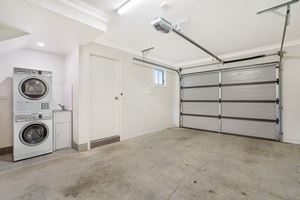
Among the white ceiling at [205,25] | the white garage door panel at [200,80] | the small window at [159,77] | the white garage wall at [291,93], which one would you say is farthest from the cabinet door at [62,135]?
the white garage wall at [291,93]

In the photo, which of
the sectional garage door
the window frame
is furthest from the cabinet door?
the sectional garage door

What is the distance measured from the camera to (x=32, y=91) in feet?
9.04

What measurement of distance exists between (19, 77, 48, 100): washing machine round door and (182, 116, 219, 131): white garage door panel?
4774mm

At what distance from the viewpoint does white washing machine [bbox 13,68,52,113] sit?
2.59 metres

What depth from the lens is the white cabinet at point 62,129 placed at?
3166mm

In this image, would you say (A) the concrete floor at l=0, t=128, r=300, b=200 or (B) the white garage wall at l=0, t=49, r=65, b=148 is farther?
(B) the white garage wall at l=0, t=49, r=65, b=148

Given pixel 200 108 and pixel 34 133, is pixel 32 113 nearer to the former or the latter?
pixel 34 133

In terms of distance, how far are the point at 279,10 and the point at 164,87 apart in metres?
3.70

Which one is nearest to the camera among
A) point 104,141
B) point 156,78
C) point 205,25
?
point 205,25

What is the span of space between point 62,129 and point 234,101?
5.09m

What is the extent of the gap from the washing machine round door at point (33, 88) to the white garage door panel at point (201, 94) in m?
4.63

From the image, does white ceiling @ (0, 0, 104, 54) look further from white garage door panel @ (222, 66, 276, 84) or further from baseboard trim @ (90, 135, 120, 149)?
white garage door panel @ (222, 66, 276, 84)

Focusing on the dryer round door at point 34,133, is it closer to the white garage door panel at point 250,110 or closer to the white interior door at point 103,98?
the white interior door at point 103,98

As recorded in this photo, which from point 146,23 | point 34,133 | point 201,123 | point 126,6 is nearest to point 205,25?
point 146,23
